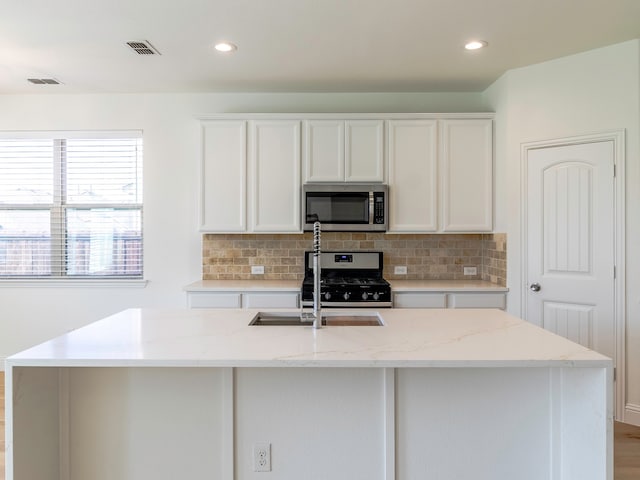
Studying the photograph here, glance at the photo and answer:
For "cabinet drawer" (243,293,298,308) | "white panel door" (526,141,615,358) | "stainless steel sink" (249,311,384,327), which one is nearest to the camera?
"stainless steel sink" (249,311,384,327)

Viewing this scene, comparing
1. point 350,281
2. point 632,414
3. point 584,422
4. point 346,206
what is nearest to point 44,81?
point 346,206

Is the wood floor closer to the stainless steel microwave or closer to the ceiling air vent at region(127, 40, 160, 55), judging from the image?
the stainless steel microwave

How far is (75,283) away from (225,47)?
8.47ft

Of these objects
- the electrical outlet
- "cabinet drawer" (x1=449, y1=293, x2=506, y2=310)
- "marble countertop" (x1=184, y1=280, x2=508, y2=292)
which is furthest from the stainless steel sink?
"cabinet drawer" (x1=449, y1=293, x2=506, y2=310)

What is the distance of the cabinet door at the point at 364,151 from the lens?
3676 millimetres

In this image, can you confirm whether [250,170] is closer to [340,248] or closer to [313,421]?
[340,248]

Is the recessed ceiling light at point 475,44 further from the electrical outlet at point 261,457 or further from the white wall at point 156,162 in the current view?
the electrical outlet at point 261,457

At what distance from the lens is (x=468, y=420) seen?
178 centimetres

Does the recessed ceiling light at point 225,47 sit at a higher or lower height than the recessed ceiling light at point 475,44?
lower

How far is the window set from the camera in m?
4.04

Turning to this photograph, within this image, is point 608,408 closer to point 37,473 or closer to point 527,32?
point 37,473

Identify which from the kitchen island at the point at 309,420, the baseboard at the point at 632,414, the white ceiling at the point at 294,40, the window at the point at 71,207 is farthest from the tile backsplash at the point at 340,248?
the kitchen island at the point at 309,420

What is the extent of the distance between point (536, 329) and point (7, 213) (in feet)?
14.7

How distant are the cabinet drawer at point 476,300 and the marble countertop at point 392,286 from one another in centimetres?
5
